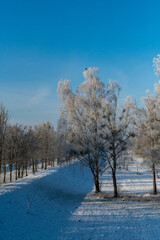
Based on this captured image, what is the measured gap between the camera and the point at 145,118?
19688mm

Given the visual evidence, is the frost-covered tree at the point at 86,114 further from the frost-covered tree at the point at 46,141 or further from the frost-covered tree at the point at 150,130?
the frost-covered tree at the point at 46,141

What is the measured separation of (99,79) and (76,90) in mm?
2705

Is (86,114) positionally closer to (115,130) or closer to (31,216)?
(115,130)

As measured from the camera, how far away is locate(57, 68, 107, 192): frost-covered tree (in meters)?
18.5

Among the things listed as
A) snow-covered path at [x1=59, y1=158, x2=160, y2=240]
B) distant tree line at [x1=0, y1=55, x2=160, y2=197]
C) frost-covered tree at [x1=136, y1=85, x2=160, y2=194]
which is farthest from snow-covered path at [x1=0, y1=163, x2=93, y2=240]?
frost-covered tree at [x1=136, y1=85, x2=160, y2=194]

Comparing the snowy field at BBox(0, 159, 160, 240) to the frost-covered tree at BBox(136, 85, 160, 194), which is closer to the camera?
the snowy field at BBox(0, 159, 160, 240)

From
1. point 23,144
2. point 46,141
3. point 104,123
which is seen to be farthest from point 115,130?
point 46,141

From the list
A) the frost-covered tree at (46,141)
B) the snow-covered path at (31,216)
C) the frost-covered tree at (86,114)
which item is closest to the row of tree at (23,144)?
the frost-covered tree at (46,141)

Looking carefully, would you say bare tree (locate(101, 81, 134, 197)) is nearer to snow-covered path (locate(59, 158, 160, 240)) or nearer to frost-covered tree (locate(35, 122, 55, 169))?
snow-covered path (locate(59, 158, 160, 240))

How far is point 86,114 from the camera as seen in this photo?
19.1m

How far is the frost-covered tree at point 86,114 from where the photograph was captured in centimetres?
1850

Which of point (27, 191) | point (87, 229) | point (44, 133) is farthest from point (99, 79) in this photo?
point (44, 133)

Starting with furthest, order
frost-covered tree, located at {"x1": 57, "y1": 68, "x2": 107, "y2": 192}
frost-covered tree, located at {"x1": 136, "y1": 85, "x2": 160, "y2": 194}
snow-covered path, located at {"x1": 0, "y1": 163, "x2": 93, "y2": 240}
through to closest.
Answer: frost-covered tree, located at {"x1": 57, "y1": 68, "x2": 107, "y2": 192}
frost-covered tree, located at {"x1": 136, "y1": 85, "x2": 160, "y2": 194}
snow-covered path, located at {"x1": 0, "y1": 163, "x2": 93, "y2": 240}

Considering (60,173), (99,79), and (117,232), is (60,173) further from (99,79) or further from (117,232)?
(117,232)
